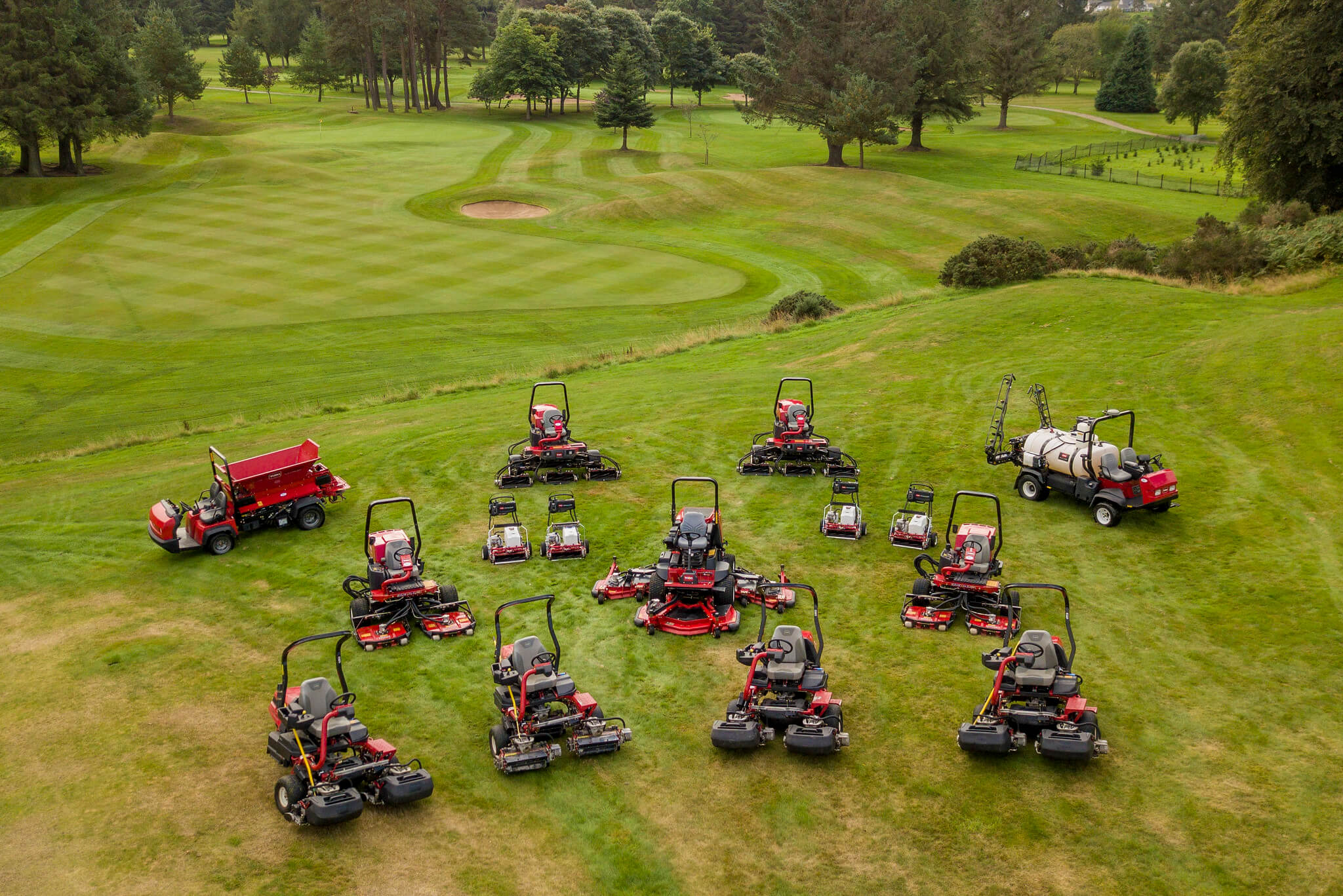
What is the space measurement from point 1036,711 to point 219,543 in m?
19.7

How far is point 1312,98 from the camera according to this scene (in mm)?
54031

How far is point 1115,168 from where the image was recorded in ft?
327

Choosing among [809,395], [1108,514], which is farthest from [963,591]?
[809,395]

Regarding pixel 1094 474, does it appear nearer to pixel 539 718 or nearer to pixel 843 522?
pixel 843 522

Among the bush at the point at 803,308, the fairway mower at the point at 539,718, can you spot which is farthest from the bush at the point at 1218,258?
the fairway mower at the point at 539,718

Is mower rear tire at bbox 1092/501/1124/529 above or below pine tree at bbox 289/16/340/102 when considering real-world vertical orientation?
below

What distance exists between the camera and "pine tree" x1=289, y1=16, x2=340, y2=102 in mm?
141500

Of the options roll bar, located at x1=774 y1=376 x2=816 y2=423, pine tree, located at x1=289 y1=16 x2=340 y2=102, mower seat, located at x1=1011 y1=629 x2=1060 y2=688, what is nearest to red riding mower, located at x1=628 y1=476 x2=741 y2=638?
mower seat, located at x1=1011 y1=629 x2=1060 y2=688

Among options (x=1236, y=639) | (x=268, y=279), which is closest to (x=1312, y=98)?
(x=1236, y=639)

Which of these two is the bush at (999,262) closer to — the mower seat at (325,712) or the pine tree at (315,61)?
the mower seat at (325,712)

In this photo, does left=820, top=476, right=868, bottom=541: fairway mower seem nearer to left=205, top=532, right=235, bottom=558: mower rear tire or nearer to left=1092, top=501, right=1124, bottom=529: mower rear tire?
left=1092, top=501, right=1124, bottom=529: mower rear tire

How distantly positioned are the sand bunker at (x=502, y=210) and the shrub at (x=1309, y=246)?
181 ft

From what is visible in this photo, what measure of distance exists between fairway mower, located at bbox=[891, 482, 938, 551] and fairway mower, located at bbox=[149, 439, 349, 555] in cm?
1506

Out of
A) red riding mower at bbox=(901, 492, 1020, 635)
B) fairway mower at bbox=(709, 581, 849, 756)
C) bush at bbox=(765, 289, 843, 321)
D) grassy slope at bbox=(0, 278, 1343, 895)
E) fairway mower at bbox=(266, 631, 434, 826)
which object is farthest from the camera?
bush at bbox=(765, 289, 843, 321)
